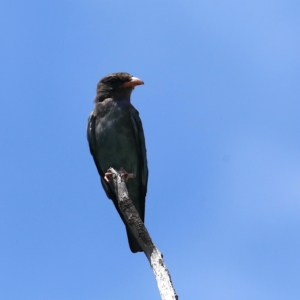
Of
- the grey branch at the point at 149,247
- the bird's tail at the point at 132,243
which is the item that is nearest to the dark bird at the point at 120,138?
the bird's tail at the point at 132,243

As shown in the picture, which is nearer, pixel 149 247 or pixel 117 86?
pixel 149 247

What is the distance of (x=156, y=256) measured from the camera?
5613 mm

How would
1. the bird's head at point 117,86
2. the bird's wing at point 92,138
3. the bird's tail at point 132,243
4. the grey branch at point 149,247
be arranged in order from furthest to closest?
1. the bird's head at point 117,86
2. the bird's wing at point 92,138
3. the bird's tail at point 132,243
4. the grey branch at point 149,247

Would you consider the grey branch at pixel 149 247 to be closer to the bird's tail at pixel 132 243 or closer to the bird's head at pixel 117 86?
the bird's tail at pixel 132 243

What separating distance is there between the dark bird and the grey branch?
11.4 ft

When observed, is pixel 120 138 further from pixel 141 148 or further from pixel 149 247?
pixel 149 247

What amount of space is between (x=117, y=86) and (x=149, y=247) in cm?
585

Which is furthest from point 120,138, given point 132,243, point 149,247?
point 149,247

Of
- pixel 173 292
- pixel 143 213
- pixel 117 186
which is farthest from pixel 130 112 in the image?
pixel 173 292

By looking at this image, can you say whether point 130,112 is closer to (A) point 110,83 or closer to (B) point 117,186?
(A) point 110,83

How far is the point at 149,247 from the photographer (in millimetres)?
5805

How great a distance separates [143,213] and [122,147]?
4.17 feet

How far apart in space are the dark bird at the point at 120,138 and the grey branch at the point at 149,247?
347cm

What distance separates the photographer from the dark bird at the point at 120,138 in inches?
420
